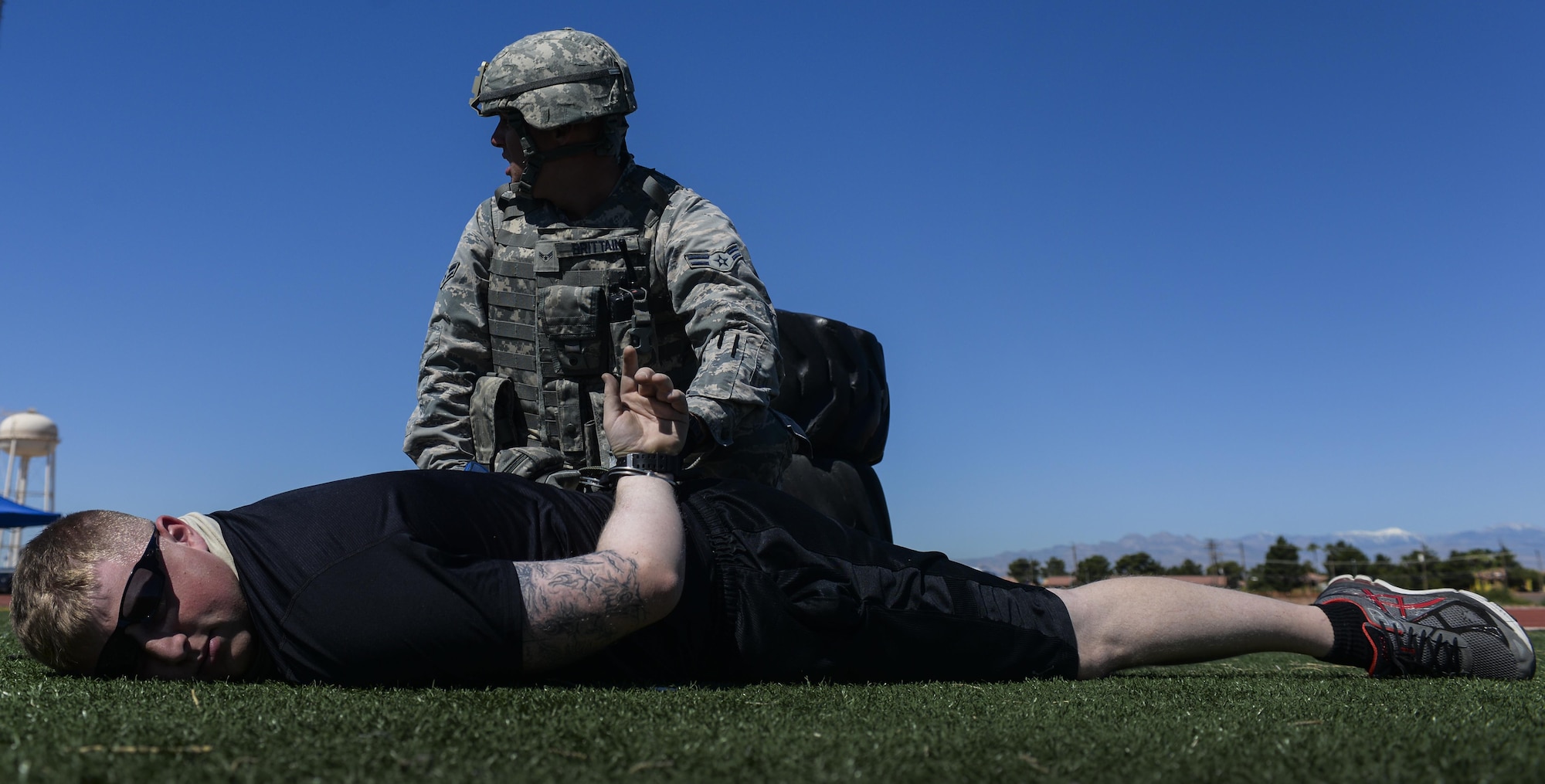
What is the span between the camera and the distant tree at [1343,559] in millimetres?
21000

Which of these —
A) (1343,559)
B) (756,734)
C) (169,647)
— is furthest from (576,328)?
(1343,559)

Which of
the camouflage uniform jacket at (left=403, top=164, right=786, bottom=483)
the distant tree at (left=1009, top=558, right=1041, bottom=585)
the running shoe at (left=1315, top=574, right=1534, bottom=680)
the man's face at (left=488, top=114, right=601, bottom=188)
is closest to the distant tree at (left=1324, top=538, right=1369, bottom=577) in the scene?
the distant tree at (left=1009, top=558, right=1041, bottom=585)

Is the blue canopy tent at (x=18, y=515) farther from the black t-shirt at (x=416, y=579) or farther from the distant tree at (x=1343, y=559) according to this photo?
the distant tree at (x=1343, y=559)

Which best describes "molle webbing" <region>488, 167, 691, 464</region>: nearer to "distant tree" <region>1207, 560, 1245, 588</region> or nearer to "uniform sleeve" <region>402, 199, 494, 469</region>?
"uniform sleeve" <region>402, 199, 494, 469</region>

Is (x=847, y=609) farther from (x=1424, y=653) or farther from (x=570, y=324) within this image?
(x=570, y=324)

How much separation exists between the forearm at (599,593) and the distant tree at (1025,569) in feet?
64.2

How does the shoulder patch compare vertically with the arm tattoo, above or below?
above

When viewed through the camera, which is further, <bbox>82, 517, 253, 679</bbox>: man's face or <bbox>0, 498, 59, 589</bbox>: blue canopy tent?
<bbox>0, 498, 59, 589</bbox>: blue canopy tent

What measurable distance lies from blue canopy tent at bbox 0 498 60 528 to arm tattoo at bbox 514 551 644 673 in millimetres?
23104

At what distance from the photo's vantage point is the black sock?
2.42m

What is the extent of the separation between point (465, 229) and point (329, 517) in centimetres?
185

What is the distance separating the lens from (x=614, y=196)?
3.37 meters

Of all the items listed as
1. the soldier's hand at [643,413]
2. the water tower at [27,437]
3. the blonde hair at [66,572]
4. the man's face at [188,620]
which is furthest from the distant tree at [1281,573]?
the water tower at [27,437]

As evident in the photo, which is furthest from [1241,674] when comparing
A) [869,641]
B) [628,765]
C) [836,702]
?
[628,765]
